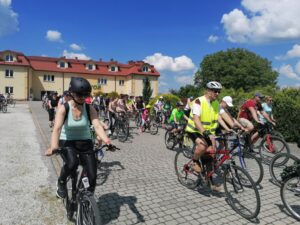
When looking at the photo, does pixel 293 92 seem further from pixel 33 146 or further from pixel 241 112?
pixel 33 146

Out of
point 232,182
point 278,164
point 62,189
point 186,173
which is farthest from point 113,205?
point 278,164

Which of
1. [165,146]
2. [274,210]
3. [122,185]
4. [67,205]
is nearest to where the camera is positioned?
[67,205]

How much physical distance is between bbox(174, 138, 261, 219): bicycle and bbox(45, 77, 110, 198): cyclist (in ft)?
7.01

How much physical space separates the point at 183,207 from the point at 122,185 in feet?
4.93

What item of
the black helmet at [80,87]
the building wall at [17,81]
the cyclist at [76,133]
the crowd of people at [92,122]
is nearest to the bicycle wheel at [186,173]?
the crowd of people at [92,122]

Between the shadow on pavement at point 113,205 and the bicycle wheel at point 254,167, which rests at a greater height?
the bicycle wheel at point 254,167

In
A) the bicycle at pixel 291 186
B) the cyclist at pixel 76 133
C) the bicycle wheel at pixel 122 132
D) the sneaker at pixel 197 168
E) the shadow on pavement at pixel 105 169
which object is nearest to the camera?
the cyclist at pixel 76 133

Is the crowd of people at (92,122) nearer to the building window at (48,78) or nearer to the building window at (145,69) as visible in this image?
the building window at (48,78)

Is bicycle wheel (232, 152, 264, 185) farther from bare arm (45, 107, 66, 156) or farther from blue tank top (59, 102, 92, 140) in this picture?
bare arm (45, 107, 66, 156)

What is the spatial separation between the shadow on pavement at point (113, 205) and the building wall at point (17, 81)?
5075 cm

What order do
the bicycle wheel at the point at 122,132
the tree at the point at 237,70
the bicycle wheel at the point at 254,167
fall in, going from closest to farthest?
the bicycle wheel at the point at 254,167 < the bicycle wheel at the point at 122,132 < the tree at the point at 237,70

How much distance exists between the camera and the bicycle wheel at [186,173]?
5523mm

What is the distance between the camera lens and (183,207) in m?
4.66

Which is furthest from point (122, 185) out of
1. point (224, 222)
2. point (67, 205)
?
point (224, 222)
